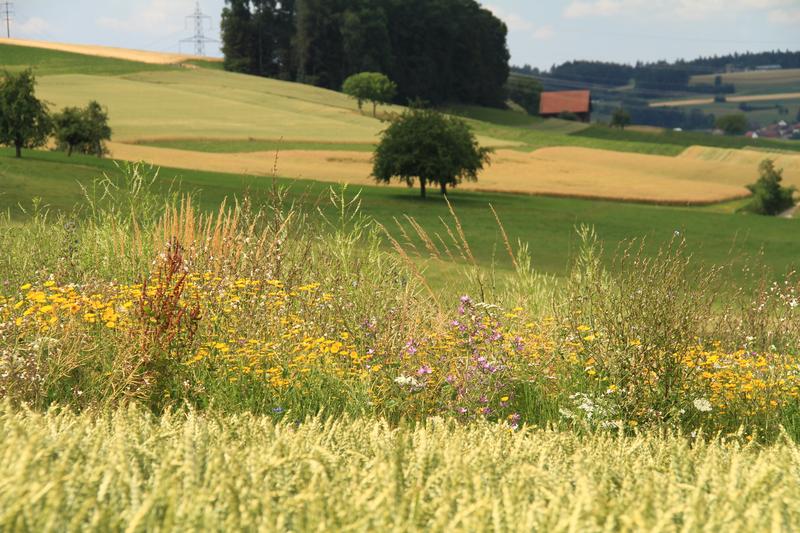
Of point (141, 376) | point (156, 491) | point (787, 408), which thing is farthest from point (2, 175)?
point (156, 491)

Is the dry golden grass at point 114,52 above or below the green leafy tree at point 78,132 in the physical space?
above

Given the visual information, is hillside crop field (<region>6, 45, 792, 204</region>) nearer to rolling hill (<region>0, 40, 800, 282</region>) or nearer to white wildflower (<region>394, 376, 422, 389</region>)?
rolling hill (<region>0, 40, 800, 282</region>)

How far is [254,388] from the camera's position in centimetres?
717

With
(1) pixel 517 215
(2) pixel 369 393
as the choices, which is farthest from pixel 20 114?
(2) pixel 369 393

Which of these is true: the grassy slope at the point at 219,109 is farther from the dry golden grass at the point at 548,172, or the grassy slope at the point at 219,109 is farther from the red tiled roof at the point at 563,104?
the red tiled roof at the point at 563,104

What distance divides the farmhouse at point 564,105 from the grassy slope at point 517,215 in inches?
3901

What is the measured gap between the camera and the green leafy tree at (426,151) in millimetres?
41719

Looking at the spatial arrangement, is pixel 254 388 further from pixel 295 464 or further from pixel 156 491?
pixel 156 491

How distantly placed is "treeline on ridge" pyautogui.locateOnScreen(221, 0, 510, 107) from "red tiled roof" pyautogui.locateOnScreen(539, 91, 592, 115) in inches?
716

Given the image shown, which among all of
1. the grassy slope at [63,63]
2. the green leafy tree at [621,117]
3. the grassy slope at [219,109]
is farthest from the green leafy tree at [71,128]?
the green leafy tree at [621,117]

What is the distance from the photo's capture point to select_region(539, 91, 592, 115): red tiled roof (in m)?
143

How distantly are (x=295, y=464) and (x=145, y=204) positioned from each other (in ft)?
29.3

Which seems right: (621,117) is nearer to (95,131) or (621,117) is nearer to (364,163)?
(364,163)

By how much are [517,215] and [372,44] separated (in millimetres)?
81006
